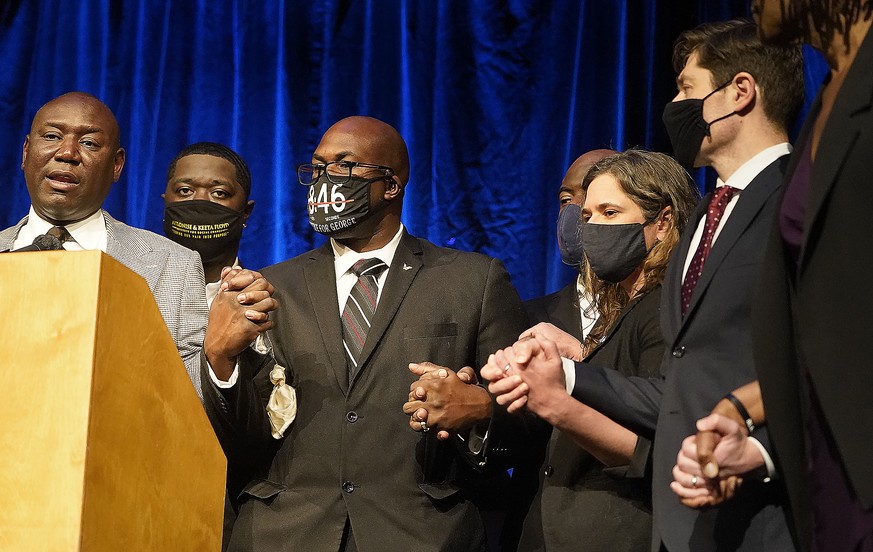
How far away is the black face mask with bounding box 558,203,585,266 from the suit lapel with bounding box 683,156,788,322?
5.18ft

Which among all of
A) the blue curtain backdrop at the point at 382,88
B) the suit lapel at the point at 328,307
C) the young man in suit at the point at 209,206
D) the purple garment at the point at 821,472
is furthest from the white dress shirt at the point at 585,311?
the purple garment at the point at 821,472

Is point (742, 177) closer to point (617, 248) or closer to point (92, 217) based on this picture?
point (617, 248)

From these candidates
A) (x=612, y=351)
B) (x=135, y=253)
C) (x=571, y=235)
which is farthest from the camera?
(x=571, y=235)

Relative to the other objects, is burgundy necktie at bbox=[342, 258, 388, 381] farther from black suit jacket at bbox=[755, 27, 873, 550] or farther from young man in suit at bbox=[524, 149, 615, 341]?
black suit jacket at bbox=[755, 27, 873, 550]

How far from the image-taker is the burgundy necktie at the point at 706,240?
7.01 ft

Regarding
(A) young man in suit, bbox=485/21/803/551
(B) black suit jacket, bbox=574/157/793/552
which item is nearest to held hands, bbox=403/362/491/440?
(A) young man in suit, bbox=485/21/803/551

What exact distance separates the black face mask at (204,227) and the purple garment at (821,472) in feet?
8.80

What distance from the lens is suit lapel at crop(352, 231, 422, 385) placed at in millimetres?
3000

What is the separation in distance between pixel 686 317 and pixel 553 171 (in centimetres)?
257

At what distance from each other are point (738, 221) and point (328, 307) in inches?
54.7

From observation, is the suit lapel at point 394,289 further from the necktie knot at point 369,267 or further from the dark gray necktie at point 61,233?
the dark gray necktie at point 61,233

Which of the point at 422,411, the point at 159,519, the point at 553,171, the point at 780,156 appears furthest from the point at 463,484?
the point at 553,171

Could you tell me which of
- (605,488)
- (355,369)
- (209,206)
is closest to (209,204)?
(209,206)

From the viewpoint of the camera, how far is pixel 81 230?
3197mm
